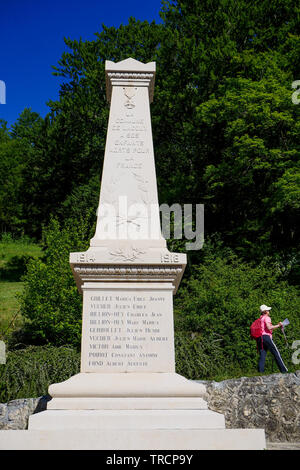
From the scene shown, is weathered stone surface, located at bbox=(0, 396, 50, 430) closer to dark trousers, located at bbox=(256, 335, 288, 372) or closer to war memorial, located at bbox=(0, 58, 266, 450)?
war memorial, located at bbox=(0, 58, 266, 450)

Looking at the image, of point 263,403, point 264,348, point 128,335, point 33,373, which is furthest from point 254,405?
point 33,373

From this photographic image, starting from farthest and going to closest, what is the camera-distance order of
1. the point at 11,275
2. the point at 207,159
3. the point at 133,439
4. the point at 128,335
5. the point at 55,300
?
1. the point at 11,275
2. the point at 207,159
3. the point at 55,300
4. the point at 128,335
5. the point at 133,439

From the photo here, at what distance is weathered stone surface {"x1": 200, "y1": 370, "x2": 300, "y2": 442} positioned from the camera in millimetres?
8188

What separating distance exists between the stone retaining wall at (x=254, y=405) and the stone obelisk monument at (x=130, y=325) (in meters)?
3.07

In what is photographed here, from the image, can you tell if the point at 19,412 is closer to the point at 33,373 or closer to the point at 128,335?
the point at 33,373

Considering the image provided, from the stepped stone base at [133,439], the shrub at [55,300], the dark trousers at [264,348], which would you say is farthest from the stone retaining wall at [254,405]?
the shrub at [55,300]

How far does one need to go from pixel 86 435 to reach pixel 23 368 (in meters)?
6.42

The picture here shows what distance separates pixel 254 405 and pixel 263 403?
6.7 inches

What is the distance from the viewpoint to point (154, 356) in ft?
20.5

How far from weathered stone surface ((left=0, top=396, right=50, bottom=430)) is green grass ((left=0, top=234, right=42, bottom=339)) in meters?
6.62

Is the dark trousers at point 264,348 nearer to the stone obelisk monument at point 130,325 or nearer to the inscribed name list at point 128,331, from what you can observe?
the stone obelisk monument at point 130,325

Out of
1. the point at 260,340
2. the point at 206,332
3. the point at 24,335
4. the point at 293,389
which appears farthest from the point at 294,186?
the point at 24,335

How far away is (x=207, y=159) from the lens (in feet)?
79.9

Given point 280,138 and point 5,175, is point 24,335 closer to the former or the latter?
point 280,138
